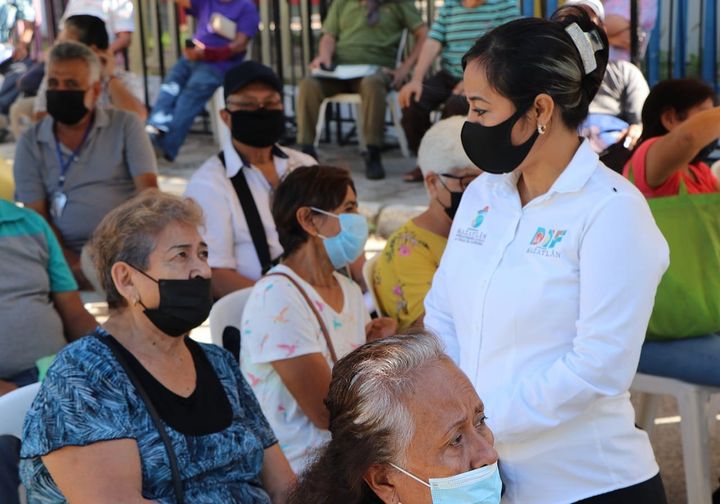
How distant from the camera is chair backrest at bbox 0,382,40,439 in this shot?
8.98 ft

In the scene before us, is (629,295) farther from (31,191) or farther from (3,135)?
(3,135)

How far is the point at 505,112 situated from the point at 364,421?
35.4 inches

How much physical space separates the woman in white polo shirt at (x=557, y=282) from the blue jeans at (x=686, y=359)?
35.6 inches

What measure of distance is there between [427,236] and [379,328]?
358 millimetres

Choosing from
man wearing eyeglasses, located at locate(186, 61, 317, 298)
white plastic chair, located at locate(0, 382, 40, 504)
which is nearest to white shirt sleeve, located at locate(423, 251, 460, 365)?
white plastic chair, located at locate(0, 382, 40, 504)

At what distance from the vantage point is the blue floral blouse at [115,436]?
2467mm

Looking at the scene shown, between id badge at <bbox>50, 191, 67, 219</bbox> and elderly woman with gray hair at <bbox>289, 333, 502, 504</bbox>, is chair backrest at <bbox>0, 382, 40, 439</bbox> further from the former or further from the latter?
id badge at <bbox>50, 191, 67, 219</bbox>

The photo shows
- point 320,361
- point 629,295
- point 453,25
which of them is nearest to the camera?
point 629,295

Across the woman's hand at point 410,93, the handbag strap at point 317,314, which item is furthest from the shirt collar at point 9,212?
the woman's hand at point 410,93

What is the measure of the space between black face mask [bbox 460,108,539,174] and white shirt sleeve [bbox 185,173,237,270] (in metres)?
2.03

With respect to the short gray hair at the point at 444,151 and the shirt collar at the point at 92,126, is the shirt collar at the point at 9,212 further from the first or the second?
the short gray hair at the point at 444,151

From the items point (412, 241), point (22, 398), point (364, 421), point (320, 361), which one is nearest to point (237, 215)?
point (412, 241)

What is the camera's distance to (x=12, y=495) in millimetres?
2613

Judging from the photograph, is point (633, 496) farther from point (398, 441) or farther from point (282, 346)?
point (282, 346)
